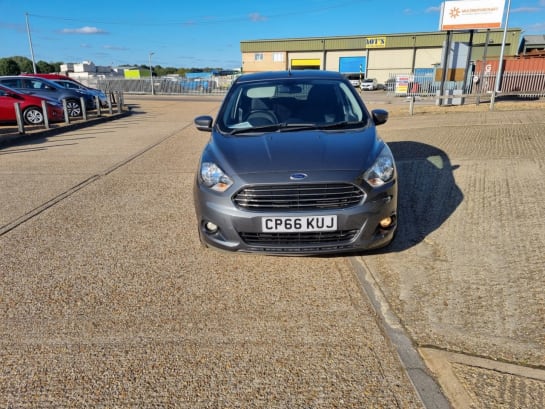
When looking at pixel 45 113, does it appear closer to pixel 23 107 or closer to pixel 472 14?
pixel 23 107

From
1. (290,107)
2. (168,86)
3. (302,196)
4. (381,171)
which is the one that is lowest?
(302,196)

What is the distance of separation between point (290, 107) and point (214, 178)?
1.51 metres

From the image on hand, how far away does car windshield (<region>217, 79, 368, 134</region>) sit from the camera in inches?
156

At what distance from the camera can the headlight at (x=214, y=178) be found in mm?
3131

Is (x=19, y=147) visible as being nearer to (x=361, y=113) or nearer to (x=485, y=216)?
(x=361, y=113)

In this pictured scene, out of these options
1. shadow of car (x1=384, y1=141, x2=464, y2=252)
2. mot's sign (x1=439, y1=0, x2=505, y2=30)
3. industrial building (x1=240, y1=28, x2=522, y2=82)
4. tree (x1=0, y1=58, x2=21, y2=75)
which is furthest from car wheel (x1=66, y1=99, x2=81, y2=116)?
tree (x1=0, y1=58, x2=21, y2=75)

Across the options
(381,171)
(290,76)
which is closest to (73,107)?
(290,76)

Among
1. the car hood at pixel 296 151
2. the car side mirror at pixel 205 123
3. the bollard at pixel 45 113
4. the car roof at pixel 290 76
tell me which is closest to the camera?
the car hood at pixel 296 151

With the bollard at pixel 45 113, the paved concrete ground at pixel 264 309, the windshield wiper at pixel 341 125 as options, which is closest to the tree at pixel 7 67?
the bollard at pixel 45 113

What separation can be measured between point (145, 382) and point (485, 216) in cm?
382

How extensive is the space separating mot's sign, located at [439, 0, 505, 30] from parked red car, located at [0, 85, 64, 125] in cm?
1725

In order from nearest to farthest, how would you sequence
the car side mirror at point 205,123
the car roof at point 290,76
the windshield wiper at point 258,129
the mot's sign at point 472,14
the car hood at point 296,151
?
the car hood at point 296,151 < the windshield wiper at point 258,129 < the car side mirror at point 205,123 < the car roof at point 290,76 < the mot's sign at point 472,14

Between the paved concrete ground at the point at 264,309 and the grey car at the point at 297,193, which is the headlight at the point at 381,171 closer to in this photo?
the grey car at the point at 297,193

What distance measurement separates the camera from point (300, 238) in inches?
119
